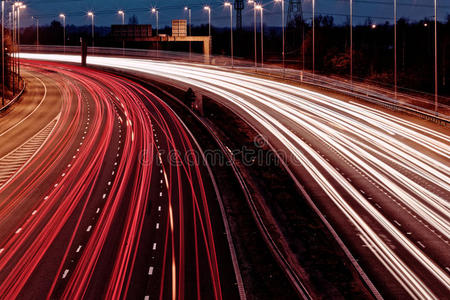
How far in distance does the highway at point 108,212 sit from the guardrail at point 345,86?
20.1 metres

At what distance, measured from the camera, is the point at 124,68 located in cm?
7900

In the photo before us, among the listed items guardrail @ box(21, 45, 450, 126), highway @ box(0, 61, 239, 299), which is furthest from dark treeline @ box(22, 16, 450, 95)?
highway @ box(0, 61, 239, 299)

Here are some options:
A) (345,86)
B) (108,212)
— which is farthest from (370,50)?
(108,212)

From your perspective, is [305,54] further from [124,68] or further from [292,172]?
[292,172]

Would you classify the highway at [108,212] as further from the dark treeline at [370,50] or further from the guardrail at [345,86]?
the dark treeline at [370,50]

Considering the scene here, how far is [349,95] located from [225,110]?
14.0 metres

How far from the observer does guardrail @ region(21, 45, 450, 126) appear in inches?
1855

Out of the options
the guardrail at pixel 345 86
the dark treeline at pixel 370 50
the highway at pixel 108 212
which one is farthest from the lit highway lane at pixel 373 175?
the dark treeline at pixel 370 50

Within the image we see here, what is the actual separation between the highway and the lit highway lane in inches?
229

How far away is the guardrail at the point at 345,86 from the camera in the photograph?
155ft

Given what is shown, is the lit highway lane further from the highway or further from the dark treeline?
the dark treeline

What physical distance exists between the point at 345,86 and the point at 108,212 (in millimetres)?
44014

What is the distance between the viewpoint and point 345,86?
62.1 meters

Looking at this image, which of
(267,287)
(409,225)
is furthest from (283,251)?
(409,225)
